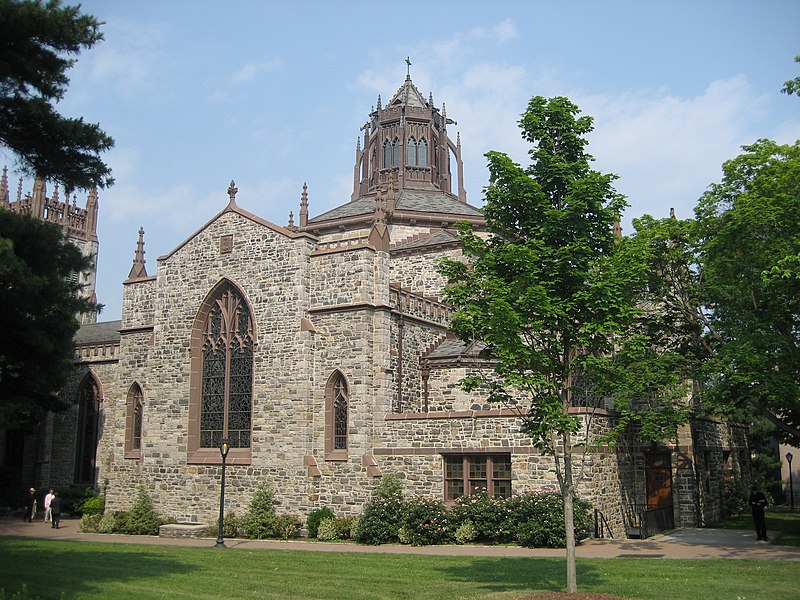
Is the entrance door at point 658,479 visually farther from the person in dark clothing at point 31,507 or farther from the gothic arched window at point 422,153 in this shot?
the person in dark clothing at point 31,507

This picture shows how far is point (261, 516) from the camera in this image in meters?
25.9

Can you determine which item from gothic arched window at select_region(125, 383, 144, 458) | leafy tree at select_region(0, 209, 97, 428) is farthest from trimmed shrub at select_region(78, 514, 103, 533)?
leafy tree at select_region(0, 209, 97, 428)

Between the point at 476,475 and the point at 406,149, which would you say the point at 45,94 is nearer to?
the point at 476,475

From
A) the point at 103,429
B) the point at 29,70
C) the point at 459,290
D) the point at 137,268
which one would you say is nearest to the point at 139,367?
the point at 137,268

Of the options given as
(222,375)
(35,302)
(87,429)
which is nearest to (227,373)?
(222,375)

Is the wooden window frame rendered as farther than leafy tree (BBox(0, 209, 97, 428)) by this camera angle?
Yes

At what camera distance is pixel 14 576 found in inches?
634

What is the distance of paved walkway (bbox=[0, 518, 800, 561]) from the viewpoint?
1972cm

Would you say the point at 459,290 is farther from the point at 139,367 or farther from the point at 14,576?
the point at 139,367

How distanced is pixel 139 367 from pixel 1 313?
57.0ft

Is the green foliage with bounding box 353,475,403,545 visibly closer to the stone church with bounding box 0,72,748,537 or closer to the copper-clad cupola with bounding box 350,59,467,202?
the stone church with bounding box 0,72,748,537

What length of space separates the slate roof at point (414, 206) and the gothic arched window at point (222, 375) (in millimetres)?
11369

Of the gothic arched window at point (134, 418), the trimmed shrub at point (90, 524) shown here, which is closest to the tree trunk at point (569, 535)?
the trimmed shrub at point (90, 524)

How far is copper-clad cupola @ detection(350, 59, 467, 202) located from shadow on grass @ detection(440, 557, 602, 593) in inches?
1137
